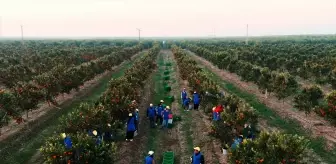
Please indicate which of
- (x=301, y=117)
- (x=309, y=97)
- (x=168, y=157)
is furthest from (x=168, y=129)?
(x=309, y=97)

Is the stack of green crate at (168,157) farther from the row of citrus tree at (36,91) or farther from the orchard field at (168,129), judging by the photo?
the row of citrus tree at (36,91)

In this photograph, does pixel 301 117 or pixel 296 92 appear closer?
pixel 301 117

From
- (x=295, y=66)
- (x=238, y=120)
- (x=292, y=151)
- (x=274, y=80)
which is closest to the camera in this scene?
(x=292, y=151)

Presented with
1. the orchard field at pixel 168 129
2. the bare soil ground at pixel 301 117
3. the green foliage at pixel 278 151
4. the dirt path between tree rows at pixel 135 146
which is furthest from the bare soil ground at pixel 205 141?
the bare soil ground at pixel 301 117

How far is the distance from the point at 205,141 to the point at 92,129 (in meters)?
8.75

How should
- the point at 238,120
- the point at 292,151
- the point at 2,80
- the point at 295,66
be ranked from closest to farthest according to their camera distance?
the point at 292,151 → the point at 238,120 → the point at 2,80 → the point at 295,66

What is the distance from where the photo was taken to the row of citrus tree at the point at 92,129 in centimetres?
1527

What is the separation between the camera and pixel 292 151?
1448 cm

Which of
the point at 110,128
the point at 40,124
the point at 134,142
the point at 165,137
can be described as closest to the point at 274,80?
the point at 165,137

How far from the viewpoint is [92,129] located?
20.8 m

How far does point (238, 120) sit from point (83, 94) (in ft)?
90.6

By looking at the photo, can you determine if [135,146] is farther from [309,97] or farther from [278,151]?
[309,97]

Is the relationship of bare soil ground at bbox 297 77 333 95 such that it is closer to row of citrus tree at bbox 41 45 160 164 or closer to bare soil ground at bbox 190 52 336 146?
bare soil ground at bbox 190 52 336 146

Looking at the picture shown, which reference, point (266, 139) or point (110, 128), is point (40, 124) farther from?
point (266, 139)
